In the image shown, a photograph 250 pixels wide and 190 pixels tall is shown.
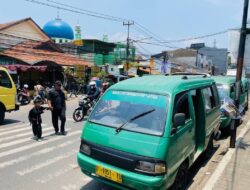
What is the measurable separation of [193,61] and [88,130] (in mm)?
62553

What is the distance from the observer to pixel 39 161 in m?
7.31

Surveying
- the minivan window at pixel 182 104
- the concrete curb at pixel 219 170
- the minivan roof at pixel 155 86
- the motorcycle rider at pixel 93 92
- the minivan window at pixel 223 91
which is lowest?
the concrete curb at pixel 219 170

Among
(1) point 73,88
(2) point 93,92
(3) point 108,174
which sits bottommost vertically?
(1) point 73,88

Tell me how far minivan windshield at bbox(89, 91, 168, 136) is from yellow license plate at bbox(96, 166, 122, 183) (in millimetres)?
714

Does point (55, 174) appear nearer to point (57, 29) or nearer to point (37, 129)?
point (37, 129)

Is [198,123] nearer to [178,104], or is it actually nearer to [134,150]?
[178,104]

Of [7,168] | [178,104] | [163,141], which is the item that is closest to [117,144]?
[163,141]

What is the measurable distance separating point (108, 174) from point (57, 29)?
46.1 m

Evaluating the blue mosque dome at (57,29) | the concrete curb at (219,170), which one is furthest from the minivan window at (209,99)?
the blue mosque dome at (57,29)

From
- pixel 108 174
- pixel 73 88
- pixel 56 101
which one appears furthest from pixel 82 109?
pixel 73 88

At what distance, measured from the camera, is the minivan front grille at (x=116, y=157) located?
4.61 m

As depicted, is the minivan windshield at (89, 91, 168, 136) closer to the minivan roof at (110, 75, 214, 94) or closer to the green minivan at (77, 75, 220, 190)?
the green minivan at (77, 75, 220, 190)

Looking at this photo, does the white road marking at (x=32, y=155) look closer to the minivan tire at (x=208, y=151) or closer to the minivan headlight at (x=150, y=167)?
the minivan headlight at (x=150, y=167)

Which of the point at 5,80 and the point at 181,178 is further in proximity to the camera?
the point at 5,80
